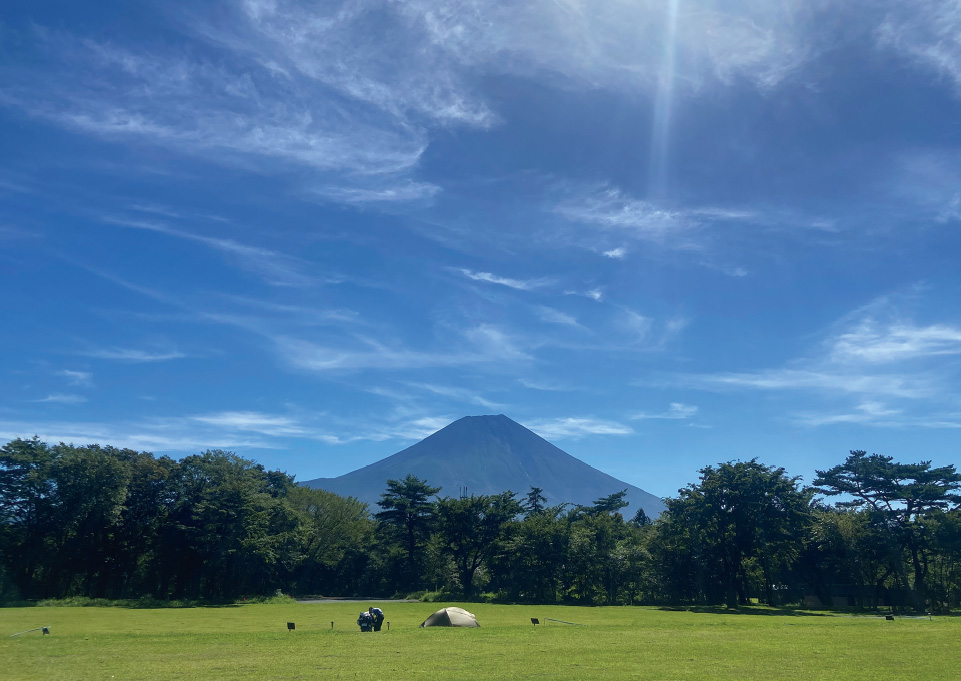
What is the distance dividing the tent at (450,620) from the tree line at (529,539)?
24146mm

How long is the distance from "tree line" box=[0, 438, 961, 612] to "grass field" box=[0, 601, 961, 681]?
19577mm

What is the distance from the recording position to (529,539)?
51406 millimetres

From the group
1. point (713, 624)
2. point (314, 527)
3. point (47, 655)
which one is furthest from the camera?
point (314, 527)

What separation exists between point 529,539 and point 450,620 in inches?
1073

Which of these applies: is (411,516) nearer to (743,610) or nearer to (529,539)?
(529,539)

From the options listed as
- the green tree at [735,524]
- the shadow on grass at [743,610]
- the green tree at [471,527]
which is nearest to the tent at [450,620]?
the shadow on grass at [743,610]

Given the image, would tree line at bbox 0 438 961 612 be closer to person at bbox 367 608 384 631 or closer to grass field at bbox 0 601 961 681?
grass field at bbox 0 601 961 681

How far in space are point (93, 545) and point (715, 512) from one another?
169ft

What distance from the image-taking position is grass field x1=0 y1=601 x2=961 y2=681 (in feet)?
43.2

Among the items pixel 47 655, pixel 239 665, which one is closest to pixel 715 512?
pixel 239 665

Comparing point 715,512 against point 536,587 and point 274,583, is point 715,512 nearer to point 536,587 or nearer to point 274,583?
point 536,587

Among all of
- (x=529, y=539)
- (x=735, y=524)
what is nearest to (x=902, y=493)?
(x=735, y=524)

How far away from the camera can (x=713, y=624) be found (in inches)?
1067

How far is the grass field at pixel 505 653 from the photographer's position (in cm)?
1317
